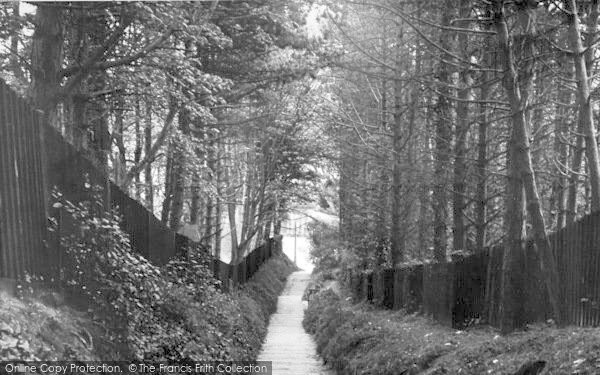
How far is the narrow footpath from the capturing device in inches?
597

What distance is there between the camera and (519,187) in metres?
9.38

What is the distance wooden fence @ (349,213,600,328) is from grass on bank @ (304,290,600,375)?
33cm

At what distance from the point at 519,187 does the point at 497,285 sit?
→ 7.07 ft

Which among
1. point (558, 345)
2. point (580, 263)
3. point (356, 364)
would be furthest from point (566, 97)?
point (558, 345)

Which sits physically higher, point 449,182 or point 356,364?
point 449,182

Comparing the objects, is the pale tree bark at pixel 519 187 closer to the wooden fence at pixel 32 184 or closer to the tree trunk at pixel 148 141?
the wooden fence at pixel 32 184

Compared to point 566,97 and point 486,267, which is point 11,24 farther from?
point 566,97

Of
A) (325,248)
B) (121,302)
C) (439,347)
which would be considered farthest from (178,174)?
(325,248)

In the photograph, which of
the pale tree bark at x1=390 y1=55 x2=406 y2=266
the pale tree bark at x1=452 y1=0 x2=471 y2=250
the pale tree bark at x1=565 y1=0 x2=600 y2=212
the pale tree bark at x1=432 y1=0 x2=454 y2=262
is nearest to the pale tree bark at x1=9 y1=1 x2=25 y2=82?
the pale tree bark at x1=432 y1=0 x2=454 y2=262

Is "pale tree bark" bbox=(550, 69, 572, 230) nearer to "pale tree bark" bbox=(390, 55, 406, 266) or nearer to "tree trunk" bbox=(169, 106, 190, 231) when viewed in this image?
"pale tree bark" bbox=(390, 55, 406, 266)

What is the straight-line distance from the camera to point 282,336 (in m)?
21.8

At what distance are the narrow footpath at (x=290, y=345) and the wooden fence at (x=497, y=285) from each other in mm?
2630

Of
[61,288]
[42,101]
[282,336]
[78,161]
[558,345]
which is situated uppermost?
[42,101]

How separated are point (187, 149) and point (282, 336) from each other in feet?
26.0
